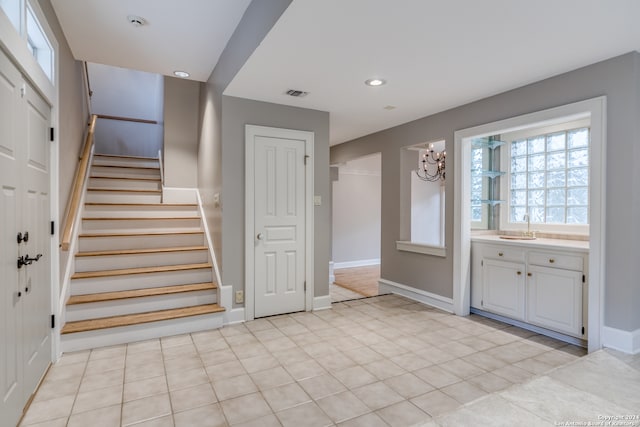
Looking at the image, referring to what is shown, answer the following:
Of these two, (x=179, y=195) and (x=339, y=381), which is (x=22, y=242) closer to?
(x=339, y=381)

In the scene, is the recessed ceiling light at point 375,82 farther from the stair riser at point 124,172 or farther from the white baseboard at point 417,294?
the stair riser at point 124,172

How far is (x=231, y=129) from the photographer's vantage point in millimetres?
3547

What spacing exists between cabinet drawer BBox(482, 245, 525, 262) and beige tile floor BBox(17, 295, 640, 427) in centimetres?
71

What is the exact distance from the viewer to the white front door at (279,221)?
3.68 m

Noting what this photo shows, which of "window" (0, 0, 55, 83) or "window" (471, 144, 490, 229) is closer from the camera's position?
"window" (0, 0, 55, 83)

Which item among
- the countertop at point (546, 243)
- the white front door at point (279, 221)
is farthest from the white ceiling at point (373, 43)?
the countertop at point (546, 243)

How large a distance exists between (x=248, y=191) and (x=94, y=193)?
7.94 feet

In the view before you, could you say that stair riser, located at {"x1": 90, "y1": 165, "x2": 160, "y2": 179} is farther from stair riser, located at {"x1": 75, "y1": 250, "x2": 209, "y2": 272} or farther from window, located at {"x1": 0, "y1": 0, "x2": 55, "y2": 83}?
window, located at {"x1": 0, "y1": 0, "x2": 55, "y2": 83}

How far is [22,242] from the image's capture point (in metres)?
1.97

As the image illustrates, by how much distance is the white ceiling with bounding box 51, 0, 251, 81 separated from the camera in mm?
2527

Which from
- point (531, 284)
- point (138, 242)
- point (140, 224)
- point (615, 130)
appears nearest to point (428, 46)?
point (615, 130)

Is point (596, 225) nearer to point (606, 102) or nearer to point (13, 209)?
point (606, 102)

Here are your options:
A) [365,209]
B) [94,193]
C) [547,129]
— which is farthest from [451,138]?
[94,193]

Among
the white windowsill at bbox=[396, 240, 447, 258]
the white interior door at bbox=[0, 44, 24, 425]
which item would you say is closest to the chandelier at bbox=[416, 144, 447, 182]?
the white windowsill at bbox=[396, 240, 447, 258]
